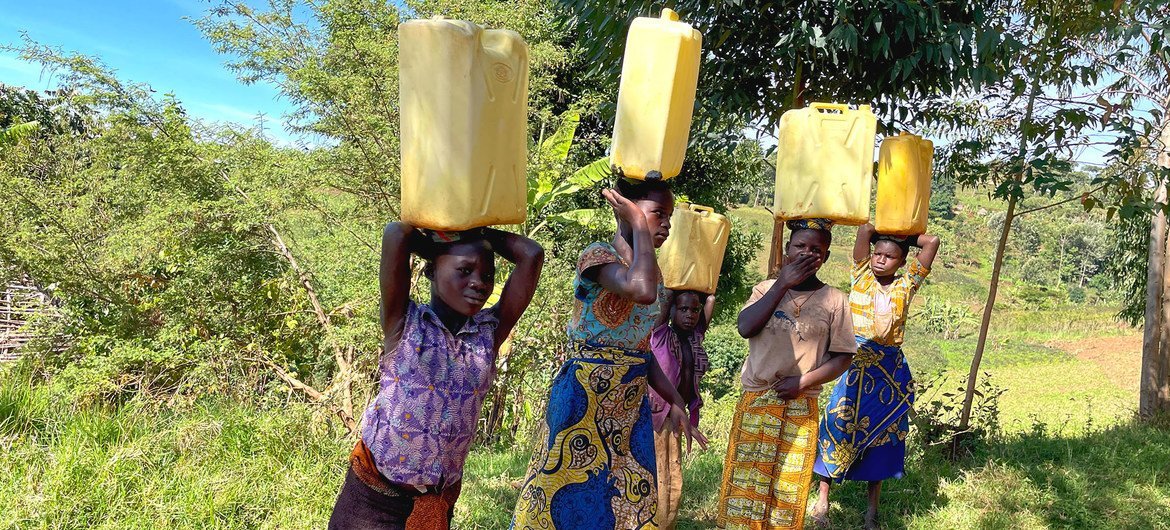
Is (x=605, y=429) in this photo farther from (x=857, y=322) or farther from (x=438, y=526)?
(x=857, y=322)

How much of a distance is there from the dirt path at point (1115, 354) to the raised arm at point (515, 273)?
583 inches

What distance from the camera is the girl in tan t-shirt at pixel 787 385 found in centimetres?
296

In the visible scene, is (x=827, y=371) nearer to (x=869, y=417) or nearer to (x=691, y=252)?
(x=691, y=252)

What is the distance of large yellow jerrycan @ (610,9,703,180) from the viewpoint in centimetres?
248

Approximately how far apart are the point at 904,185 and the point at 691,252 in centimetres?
114

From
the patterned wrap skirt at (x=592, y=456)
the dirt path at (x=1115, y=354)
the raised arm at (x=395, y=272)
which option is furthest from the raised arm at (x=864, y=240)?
the dirt path at (x=1115, y=354)

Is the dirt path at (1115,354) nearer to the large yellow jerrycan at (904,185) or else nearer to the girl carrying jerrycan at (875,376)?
the girl carrying jerrycan at (875,376)

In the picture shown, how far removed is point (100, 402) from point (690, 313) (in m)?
5.47

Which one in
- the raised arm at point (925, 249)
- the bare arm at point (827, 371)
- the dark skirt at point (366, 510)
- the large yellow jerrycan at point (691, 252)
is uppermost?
the raised arm at point (925, 249)

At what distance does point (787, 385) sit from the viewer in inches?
117

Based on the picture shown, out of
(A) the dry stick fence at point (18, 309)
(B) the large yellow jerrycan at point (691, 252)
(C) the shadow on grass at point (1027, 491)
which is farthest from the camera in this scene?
(A) the dry stick fence at point (18, 309)

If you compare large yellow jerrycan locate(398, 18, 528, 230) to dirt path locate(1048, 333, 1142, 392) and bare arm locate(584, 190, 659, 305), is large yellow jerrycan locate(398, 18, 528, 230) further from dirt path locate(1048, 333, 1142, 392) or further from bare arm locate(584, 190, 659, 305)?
dirt path locate(1048, 333, 1142, 392)

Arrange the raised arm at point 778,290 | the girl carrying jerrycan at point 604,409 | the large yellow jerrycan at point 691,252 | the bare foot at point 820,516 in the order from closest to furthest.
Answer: the girl carrying jerrycan at point 604,409, the raised arm at point 778,290, the large yellow jerrycan at point 691,252, the bare foot at point 820,516

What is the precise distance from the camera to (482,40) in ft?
6.28
